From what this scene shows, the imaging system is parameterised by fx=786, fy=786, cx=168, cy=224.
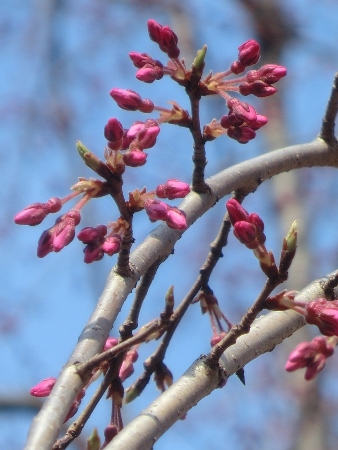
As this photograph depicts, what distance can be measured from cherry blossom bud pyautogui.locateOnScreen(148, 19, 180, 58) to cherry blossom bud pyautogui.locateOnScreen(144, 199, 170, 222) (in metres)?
0.39

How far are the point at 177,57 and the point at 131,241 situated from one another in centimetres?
47

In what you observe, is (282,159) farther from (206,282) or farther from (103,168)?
(103,168)

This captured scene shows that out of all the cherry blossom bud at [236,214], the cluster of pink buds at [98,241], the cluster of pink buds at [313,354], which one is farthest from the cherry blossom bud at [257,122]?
the cluster of pink buds at [313,354]

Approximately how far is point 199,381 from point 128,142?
0.53 meters

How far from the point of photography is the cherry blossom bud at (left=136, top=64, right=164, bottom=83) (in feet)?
6.01

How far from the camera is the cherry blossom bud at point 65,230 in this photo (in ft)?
5.51

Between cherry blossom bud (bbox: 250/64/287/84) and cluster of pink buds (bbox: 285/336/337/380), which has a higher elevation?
cherry blossom bud (bbox: 250/64/287/84)

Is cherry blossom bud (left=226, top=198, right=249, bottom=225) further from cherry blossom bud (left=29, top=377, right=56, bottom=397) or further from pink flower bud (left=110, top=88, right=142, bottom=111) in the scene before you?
cherry blossom bud (left=29, top=377, right=56, bottom=397)

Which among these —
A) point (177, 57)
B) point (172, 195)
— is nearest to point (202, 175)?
point (172, 195)

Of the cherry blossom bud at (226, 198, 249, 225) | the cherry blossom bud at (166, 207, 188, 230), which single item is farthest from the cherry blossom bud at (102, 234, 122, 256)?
the cherry blossom bud at (226, 198, 249, 225)

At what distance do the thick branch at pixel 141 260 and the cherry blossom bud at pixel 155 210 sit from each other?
5.3 inches

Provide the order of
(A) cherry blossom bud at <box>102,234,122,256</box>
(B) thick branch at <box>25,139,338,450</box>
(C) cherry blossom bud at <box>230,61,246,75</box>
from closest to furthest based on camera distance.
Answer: (B) thick branch at <box>25,139,338,450</box> < (A) cherry blossom bud at <box>102,234,122,256</box> < (C) cherry blossom bud at <box>230,61,246,75</box>

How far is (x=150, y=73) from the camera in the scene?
1.83 m

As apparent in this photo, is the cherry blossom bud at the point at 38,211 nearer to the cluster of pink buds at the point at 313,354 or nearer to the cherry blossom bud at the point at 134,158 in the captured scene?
the cherry blossom bud at the point at 134,158
